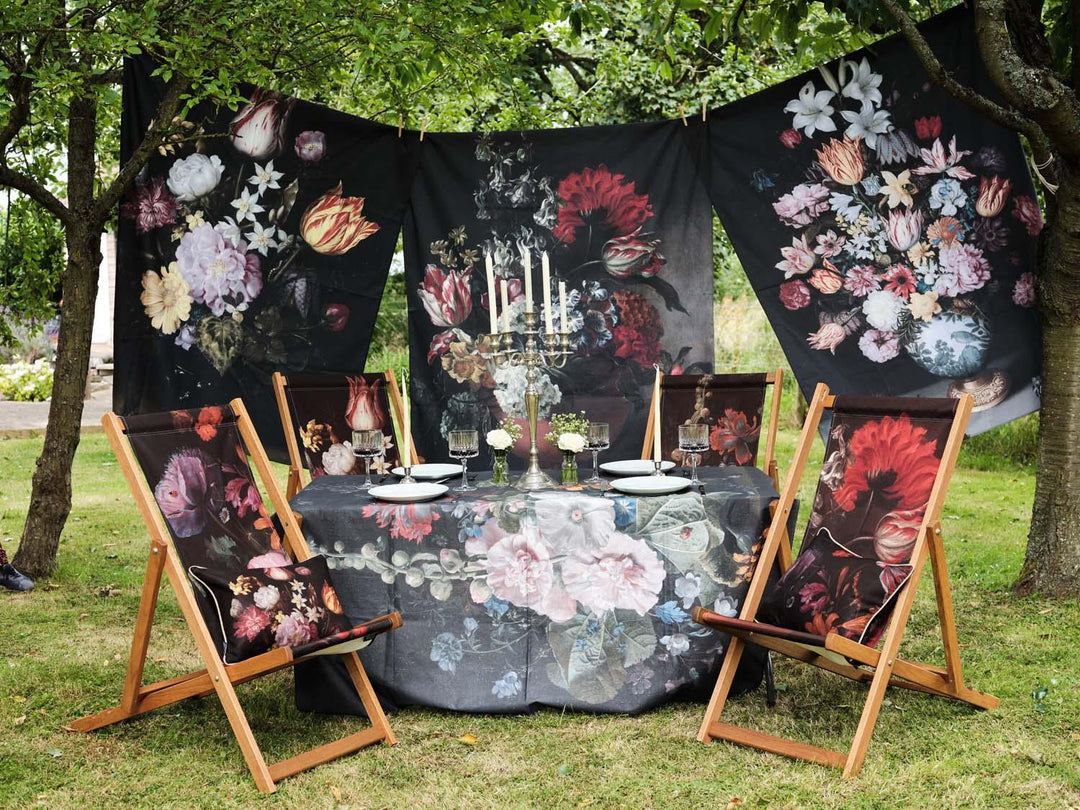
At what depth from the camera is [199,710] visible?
327 centimetres

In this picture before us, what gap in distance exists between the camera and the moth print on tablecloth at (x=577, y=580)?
10.4 feet

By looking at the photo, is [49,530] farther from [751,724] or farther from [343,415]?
[751,724]

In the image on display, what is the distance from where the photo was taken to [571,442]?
337 cm

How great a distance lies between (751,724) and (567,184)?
2631 millimetres

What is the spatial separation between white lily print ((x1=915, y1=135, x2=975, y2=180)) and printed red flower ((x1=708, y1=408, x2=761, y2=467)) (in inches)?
49.0

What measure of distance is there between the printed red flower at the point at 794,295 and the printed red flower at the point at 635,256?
0.56 metres

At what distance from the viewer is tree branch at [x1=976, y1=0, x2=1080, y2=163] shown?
362 centimetres

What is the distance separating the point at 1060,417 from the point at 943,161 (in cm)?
112

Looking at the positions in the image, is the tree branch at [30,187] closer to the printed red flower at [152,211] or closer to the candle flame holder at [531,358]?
the printed red flower at [152,211]

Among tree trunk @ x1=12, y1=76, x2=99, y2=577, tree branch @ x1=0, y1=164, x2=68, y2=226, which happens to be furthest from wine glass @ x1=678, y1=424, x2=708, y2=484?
tree branch @ x1=0, y1=164, x2=68, y2=226

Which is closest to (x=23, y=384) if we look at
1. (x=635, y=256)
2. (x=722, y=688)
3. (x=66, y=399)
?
(x=66, y=399)

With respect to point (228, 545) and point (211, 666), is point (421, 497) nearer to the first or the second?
point (228, 545)

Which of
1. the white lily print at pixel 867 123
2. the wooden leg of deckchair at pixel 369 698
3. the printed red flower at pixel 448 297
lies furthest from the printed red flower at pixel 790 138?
the wooden leg of deckchair at pixel 369 698

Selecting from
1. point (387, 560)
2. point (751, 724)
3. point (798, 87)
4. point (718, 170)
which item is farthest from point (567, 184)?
point (751, 724)
